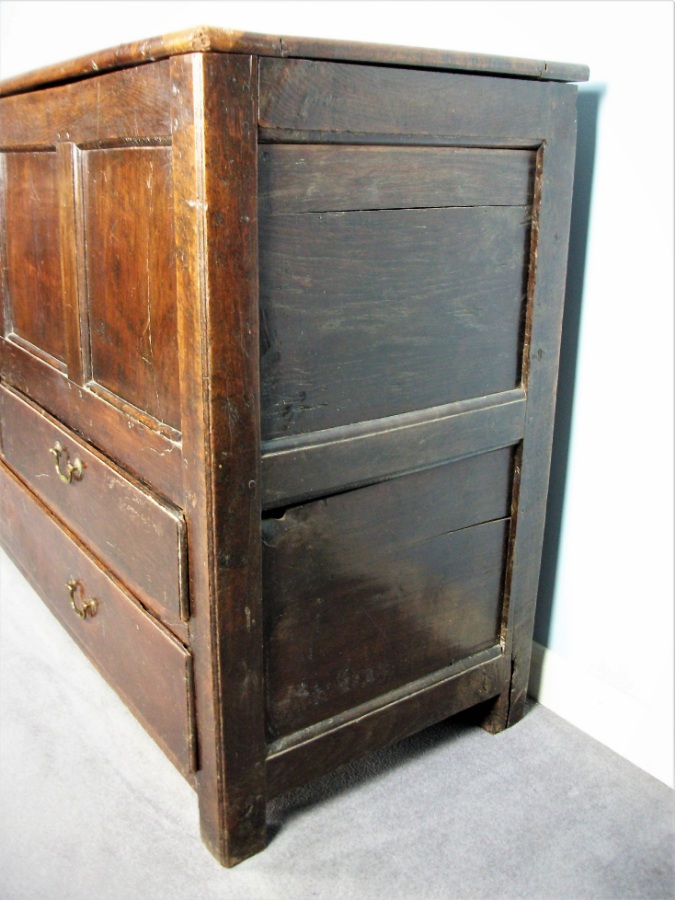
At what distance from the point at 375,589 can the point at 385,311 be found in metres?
0.42

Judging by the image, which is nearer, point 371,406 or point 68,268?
point 371,406

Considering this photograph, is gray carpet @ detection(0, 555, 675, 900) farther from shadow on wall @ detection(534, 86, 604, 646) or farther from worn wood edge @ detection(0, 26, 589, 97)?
worn wood edge @ detection(0, 26, 589, 97)

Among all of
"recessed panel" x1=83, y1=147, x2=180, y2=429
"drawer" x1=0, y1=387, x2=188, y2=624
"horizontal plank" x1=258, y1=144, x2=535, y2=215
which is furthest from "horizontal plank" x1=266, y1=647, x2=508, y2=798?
"horizontal plank" x1=258, y1=144, x2=535, y2=215

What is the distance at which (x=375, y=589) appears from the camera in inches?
Answer: 54.0

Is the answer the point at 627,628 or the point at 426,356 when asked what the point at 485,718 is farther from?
the point at 426,356

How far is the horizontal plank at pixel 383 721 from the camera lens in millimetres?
1338

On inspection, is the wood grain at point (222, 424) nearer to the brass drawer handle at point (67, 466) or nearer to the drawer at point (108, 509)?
the drawer at point (108, 509)

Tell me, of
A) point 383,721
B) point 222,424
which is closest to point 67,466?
point 222,424

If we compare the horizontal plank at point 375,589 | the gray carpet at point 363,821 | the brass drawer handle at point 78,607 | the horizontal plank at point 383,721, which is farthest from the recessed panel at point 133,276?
the gray carpet at point 363,821

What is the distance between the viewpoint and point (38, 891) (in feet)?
4.12

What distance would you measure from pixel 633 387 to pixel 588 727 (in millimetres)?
629

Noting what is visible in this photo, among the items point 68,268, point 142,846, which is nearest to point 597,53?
point 68,268

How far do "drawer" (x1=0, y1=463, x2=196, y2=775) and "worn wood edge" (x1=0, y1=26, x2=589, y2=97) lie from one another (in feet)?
2.57

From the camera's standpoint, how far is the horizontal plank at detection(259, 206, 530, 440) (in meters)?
1.15
